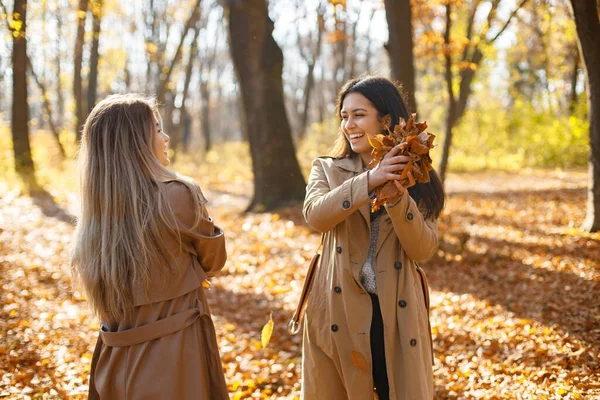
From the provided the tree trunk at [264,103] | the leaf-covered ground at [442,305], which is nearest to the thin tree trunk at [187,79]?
the tree trunk at [264,103]

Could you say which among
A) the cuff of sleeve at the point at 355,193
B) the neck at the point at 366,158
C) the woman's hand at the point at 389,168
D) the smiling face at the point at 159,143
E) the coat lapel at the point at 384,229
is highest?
the smiling face at the point at 159,143

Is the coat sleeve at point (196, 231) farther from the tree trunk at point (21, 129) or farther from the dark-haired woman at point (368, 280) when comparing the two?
the tree trunk at point (21, 129)

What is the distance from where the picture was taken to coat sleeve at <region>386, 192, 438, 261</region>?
251 centimetres

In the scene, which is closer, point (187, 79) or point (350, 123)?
point (350, 123)

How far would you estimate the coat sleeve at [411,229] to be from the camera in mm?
2508

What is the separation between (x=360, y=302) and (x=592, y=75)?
215 inches

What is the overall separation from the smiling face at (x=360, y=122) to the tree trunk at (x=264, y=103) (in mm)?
8230

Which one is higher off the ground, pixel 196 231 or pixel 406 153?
pixel 406 153

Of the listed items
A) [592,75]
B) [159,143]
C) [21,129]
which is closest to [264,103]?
[592,75]

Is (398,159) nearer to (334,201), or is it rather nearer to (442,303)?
(334,201)

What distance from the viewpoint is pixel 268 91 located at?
11109mm

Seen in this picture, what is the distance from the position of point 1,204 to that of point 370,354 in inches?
423

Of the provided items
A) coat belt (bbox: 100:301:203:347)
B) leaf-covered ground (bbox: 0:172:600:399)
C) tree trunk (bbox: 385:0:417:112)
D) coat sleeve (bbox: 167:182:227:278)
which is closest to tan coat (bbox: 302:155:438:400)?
coat sleeve (bbox: 167:182:227:278)

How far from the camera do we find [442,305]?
6.35 metres
